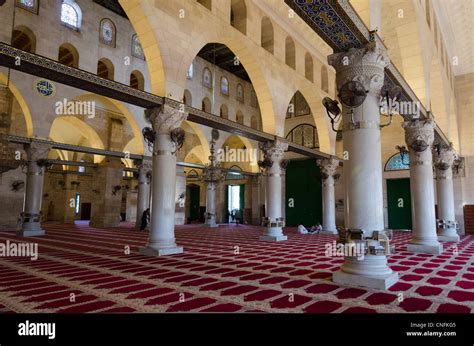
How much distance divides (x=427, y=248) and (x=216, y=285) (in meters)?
5.39

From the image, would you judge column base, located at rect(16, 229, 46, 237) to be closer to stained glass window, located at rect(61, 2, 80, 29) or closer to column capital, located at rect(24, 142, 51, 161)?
column capital, located at rect(24, 142, 51, 161)

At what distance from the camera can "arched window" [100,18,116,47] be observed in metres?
Answer: 13.3

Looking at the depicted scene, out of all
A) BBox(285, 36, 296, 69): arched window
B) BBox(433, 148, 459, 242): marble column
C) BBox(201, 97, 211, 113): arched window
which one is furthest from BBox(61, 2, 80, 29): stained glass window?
BBox(433, 148, 459, 242): marble column

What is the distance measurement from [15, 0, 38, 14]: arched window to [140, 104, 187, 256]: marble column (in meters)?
7.76

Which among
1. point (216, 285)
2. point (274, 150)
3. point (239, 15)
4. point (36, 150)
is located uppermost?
point (239, 15)

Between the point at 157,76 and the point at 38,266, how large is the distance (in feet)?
13.6

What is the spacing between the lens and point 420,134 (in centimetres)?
738

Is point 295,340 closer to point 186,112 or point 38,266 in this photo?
point 38,266

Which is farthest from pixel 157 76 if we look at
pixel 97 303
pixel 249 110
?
pixel 249 110

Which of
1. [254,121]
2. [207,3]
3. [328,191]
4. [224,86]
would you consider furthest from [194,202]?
[207,3]

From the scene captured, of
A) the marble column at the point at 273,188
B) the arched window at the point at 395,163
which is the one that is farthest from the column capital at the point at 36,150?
the arched window at the point at 395,163

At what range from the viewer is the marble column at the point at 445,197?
9781mm

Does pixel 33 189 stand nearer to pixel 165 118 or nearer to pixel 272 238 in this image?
pixel 165 118

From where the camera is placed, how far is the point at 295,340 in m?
2.43
